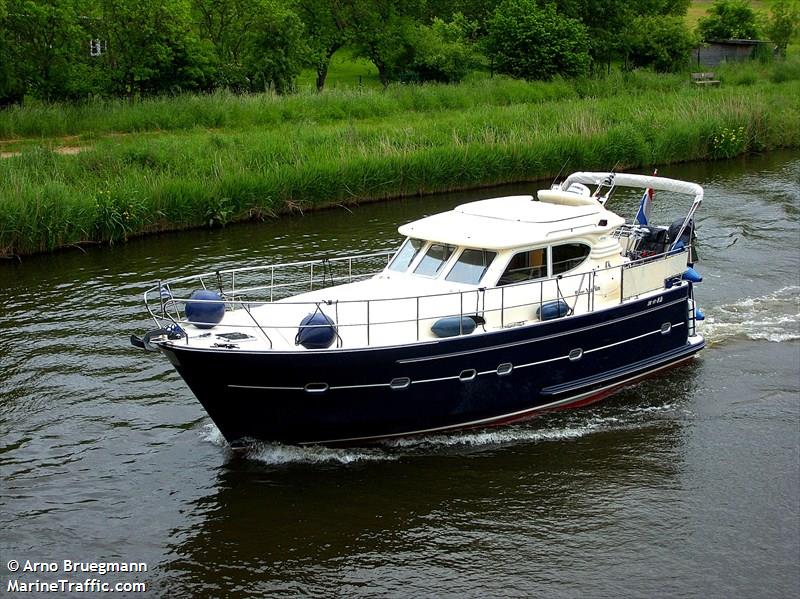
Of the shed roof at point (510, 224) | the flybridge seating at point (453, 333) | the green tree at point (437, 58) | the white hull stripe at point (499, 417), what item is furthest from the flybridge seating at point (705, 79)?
the white hull stripe at point (499, 417)

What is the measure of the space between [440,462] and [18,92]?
30601 millimetres

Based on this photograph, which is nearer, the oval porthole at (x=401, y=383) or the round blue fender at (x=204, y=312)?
the oval porthole at (x=401, y=383)

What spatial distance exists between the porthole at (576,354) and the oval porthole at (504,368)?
1333 mm

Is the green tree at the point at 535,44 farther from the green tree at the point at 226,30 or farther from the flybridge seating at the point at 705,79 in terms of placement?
the green tree at the point at 226,30

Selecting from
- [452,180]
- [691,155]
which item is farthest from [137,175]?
[691,155]

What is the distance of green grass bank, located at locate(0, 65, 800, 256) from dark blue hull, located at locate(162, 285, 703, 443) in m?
14.3

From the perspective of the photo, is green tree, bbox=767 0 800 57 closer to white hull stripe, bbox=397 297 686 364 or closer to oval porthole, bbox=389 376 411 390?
white hull stripe, bbox=397 297 686 364

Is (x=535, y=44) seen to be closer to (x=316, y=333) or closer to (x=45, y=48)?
(x=45, y=48)

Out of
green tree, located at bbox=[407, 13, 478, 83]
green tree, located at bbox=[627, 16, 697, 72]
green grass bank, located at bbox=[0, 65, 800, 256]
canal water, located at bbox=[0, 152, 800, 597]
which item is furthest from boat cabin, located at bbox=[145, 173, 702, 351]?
green tree, located at bbox=[627, 16, 697, 72]

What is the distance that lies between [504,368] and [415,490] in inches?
104

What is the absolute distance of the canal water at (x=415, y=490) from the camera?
13328 millimetres

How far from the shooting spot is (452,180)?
34.8 metres

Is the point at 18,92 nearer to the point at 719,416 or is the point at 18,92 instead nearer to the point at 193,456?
the point at 193,456

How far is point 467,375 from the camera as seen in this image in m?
16.2
